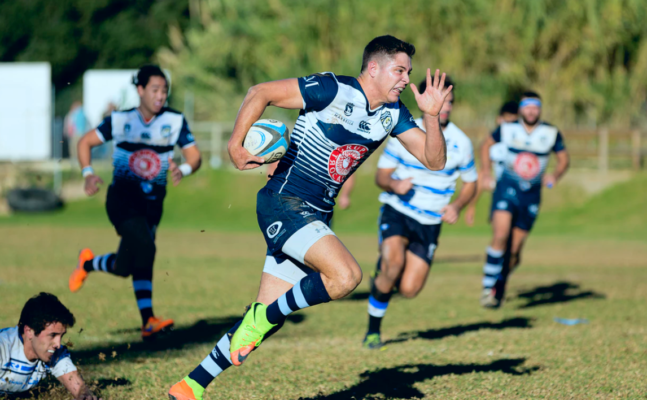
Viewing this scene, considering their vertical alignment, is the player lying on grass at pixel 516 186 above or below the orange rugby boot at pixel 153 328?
above

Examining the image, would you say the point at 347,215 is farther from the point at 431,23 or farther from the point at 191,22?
the point at 191,22

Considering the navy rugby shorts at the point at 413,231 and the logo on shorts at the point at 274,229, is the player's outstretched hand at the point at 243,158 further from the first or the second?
the navy rugby shorts at the point at 413,231

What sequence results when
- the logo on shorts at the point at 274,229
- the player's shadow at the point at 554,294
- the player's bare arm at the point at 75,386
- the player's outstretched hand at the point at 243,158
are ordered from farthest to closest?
the player's shadow at the point at 554,294 → the logo on shorts at the point at 274,229 → the player's bare arm at the point at 75,386 → the player's outstretched hand at the point at 243,158

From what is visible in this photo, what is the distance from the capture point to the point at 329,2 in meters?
32.0

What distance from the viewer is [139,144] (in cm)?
773

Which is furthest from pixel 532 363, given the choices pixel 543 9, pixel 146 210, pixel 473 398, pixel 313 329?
pixel 543 9

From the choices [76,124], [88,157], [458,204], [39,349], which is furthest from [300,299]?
[76,124]

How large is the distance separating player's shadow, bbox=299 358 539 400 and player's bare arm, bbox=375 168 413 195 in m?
1.82

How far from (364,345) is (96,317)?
314cm

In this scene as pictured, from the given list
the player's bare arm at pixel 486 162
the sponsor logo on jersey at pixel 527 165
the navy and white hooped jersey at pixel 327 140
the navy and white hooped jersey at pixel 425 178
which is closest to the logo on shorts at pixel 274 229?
the navy and white hooped jersey at pixel 327 140

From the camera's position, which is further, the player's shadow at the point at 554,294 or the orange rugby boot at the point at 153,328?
the player's shadow at the point at 554,294

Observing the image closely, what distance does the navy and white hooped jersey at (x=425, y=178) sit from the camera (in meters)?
8.08

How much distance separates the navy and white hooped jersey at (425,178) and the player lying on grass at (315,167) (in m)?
2.64

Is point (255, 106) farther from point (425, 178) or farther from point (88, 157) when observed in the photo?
point (88, 157)
